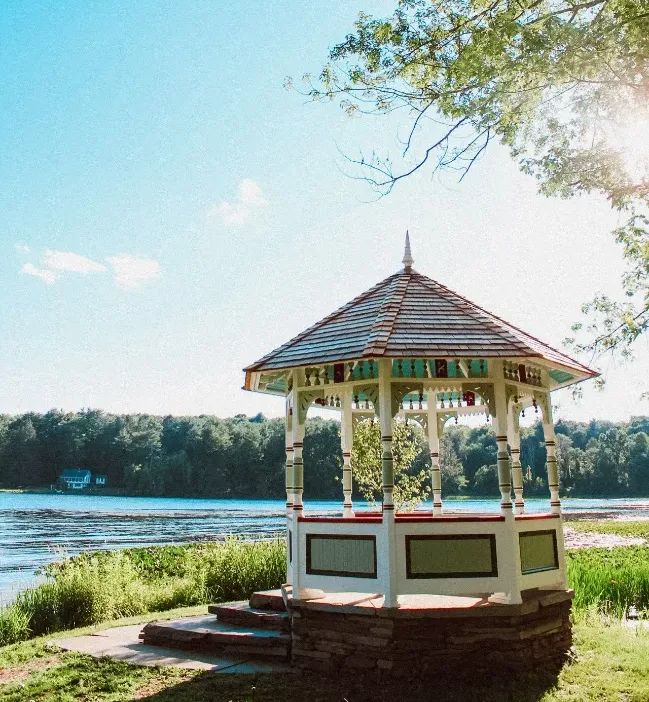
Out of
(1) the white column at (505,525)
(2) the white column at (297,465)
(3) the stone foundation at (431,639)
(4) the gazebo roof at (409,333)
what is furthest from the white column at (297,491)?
(1) the white column at (505,525)

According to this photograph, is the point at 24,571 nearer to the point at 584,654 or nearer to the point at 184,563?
the point at 184,563

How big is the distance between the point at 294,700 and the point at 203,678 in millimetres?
1082

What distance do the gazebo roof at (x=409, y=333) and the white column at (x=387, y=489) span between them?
0.38m

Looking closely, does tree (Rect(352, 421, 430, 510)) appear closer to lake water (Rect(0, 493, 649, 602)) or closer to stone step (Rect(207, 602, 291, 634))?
stone step (Rect(207, 602, 291, 634))

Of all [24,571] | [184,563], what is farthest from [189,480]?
[184,563]

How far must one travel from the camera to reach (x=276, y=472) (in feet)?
244

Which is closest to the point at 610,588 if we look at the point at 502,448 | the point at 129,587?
the point at 502,448

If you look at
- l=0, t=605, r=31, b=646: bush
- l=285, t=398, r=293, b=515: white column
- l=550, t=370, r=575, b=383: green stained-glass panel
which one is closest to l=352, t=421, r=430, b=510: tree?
l=550, t=370, r=575, b=383: green stained-glass panel

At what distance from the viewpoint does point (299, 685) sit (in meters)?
6.54

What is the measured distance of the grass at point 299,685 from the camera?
6.22m

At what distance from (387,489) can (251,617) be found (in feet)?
8.41

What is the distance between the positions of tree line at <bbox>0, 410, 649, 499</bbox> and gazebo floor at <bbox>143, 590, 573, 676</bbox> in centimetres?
4743

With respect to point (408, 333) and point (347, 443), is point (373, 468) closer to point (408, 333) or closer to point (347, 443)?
point (347, 443)

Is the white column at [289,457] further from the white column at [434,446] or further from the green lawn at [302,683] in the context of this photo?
the white column at [434,446]
